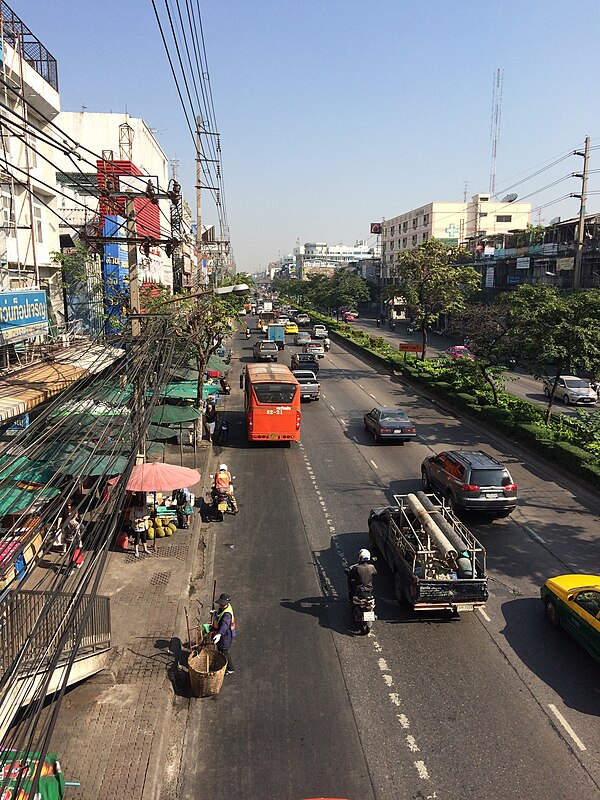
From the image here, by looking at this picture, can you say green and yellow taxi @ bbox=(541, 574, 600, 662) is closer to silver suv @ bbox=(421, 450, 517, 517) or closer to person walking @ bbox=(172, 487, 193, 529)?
silver suv @ bbox=(421, 450, 517, 517)

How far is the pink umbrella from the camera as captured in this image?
14.7 metres

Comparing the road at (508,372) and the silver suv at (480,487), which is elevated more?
the silver suv at (480,487)

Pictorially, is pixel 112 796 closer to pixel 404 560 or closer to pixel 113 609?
pixel 113 609

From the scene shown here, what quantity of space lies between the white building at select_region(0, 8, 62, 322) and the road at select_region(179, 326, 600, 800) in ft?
38.0

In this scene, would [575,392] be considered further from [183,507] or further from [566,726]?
[566,726]

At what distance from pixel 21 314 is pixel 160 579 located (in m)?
8.18

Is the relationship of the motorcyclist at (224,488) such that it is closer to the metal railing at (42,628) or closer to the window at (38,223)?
the metal railing at (42,628)

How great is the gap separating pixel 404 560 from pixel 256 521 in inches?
237

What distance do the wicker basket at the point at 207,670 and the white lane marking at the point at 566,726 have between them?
194 inches

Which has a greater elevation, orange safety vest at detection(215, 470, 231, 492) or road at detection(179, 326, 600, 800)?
orange safety vest at detection(215, 470, 231, 492)

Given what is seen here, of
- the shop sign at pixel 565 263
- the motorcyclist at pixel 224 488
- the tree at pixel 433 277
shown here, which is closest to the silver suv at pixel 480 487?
the motorcyclist at pixel 224 488

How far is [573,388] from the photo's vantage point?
115 feet

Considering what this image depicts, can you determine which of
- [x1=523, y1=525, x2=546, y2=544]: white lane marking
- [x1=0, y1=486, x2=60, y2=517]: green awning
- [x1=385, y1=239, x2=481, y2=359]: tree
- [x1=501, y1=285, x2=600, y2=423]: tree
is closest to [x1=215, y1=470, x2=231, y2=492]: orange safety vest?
[x1=0, y1=486, x2=60, y2=517]: green awning

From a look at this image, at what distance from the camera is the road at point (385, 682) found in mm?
8102
